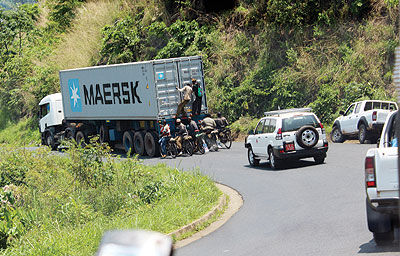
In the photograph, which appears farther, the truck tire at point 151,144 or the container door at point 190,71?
the container door at point 190,71

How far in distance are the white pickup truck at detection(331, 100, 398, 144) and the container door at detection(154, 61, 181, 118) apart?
6844 mm

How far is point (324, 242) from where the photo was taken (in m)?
9.23

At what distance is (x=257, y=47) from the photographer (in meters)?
35.2

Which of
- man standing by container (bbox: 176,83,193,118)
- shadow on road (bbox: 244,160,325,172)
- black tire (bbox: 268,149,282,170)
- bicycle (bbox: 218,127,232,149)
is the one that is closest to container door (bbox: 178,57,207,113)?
man standing by container (bbox: 176,83,193,118)

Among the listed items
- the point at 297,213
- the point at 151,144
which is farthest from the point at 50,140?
the point at 297,213

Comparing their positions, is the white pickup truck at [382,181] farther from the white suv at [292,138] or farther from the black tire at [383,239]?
the white suv at [292,138]

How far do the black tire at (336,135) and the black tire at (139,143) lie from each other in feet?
26.7

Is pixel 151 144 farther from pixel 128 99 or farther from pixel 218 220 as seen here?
pixel 218 220

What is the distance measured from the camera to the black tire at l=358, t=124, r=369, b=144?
23969 mm

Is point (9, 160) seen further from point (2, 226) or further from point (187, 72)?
point (187, 72)

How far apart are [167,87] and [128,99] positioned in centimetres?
241

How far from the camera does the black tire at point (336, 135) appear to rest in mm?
25844

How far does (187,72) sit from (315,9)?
10.1m

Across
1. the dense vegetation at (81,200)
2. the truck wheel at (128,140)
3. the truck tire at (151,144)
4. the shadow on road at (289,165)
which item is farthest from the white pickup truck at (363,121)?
the dense vegetation at (81,200)
